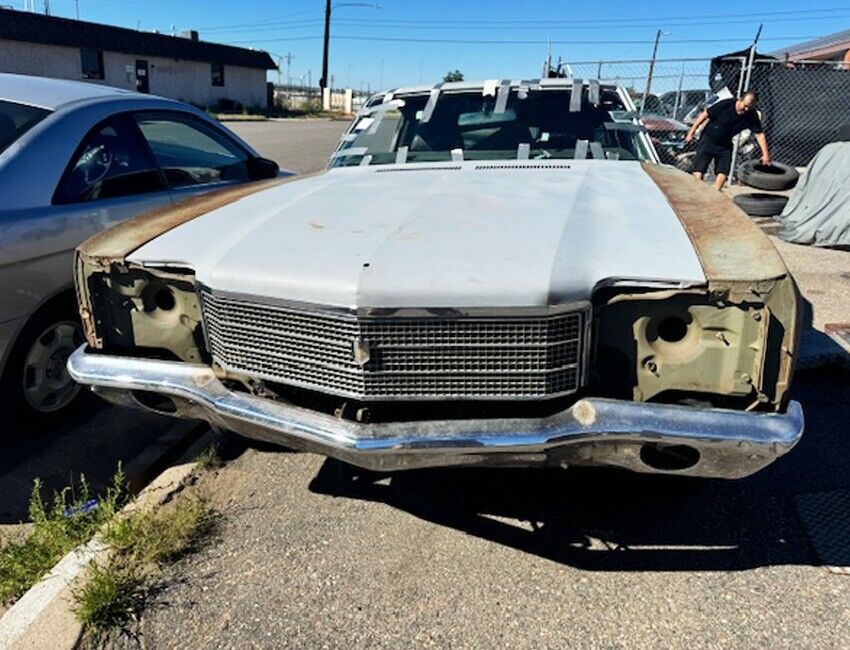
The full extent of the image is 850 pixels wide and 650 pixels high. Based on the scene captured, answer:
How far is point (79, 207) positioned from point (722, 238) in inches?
117

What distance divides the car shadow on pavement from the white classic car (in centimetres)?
62

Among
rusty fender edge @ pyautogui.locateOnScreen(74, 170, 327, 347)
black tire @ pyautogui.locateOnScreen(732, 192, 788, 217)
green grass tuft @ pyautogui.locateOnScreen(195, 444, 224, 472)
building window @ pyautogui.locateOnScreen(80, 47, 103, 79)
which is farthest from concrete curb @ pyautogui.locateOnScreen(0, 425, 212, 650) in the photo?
building window @ pyautogui.locateOnScreen(80, 47, 103, 79)

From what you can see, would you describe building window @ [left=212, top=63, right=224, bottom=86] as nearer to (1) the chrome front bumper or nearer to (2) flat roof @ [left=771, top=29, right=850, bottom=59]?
(2) flat roof @ [left=771, top=29, right=850, bottom=59]

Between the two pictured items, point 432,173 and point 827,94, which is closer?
point 432,173

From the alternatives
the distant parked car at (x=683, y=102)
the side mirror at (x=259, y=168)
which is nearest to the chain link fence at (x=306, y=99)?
the distant parked car at (x=683, y=102)

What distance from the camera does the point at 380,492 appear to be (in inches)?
117

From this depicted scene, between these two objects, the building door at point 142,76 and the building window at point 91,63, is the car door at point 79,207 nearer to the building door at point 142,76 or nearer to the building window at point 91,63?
the building window at point 91,63

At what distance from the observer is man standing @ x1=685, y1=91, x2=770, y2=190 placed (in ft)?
28.3

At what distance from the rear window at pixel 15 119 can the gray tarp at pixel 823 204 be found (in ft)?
25.6

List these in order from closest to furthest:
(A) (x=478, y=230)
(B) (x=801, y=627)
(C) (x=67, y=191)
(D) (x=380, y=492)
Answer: (B) (x=801, y=627) < (A) (x=478, y=230) < (D) (x=380, y=492) < (C) (x=67, y=191)

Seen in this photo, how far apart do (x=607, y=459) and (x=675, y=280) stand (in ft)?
1.91

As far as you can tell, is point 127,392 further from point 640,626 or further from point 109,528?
point 640,626

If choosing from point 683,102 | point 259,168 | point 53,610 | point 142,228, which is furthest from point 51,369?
point 683,102

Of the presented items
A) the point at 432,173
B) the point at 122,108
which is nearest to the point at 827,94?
the point at 432,173
